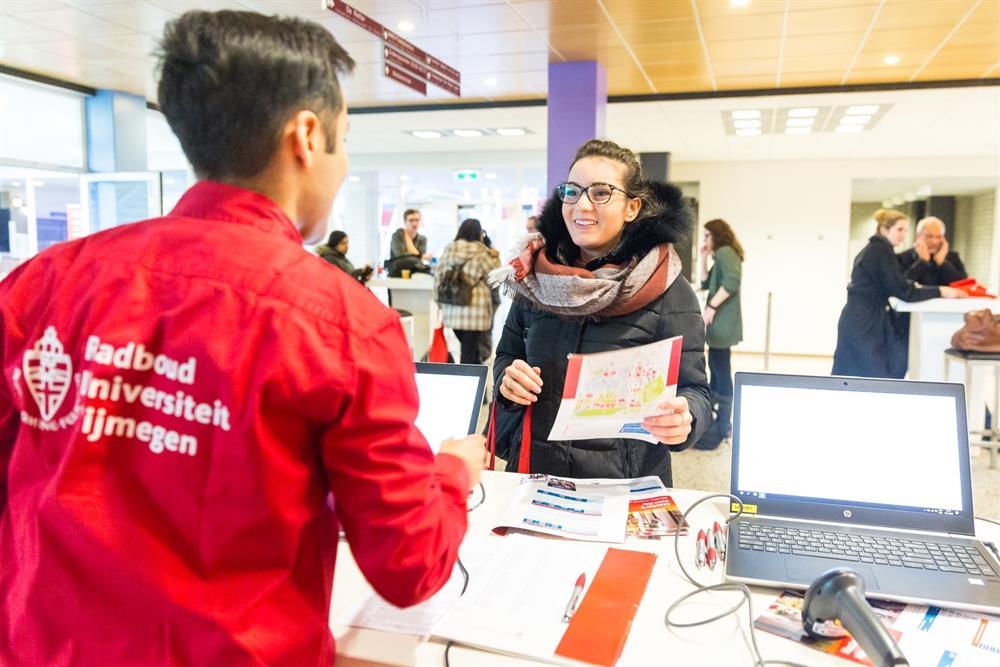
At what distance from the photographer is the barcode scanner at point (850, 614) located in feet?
2.77

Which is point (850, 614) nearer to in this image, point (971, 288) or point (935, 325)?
point (935, 325)

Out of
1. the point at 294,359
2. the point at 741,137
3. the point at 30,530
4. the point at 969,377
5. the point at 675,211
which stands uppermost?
the point at 741,137

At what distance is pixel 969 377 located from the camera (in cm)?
420

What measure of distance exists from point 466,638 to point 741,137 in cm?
850

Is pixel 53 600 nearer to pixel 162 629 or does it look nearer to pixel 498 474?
pixel 162 629

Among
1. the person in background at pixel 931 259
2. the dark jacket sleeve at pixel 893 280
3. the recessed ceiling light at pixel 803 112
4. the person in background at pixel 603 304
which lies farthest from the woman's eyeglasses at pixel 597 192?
the recessed ceiling light at pixel 803 112

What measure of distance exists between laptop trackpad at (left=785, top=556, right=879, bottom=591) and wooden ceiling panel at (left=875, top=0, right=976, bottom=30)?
436cm

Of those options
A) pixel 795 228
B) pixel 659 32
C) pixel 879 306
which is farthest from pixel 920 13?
pixel 795 228

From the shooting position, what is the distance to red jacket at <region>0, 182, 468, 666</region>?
2.17 ft

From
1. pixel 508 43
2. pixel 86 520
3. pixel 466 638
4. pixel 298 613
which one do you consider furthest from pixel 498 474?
pixel 508 43

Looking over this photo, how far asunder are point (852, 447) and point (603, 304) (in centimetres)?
58

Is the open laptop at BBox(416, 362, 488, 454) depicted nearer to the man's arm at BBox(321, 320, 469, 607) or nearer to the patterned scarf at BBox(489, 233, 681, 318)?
the patterned scarf at BBox(489, 233, 681, 318)

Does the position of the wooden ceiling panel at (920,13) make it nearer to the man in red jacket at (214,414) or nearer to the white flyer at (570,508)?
the white flyer at (570,508)

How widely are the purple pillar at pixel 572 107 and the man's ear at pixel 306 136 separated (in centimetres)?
514
